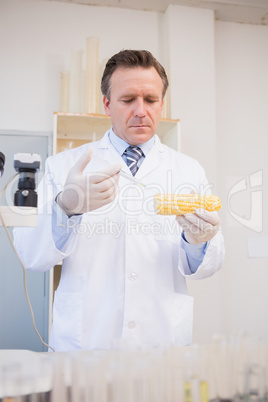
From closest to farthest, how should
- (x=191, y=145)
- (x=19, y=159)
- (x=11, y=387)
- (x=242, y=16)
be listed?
(x=11, y=387) < (x=19, y=159) < (x=191, y=145) < (x=242, y=16)

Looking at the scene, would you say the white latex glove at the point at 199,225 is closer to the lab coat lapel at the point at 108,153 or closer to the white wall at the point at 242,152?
the lab coat lapel at the point at 108,153

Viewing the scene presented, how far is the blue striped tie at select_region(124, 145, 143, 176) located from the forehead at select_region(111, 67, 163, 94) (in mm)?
199

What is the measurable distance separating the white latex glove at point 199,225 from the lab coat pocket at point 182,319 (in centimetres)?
19

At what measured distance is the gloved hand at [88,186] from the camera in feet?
2.98

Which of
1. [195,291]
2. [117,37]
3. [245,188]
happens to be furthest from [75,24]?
[195,291]

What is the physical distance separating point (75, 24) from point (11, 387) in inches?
99.5

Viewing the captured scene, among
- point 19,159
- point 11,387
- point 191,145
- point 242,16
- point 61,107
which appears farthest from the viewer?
point 242,16

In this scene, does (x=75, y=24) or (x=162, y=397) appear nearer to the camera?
(x=162, y=397)

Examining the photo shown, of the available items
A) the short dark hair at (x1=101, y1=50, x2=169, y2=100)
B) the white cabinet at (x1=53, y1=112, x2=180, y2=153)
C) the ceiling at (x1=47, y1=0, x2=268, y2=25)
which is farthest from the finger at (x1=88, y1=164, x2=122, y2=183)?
the ceiling at (x1=47, y1=0, x2=268, y2=25)

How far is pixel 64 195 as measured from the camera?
970 millimetres

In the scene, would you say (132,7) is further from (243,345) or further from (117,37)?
(243,345)

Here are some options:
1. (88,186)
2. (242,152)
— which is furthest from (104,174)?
(242,152)

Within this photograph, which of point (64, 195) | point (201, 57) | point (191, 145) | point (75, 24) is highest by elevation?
point (75, 24)

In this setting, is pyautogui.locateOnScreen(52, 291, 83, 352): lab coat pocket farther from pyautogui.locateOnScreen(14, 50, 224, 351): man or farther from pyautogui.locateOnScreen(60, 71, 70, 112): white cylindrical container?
pyautogui.locateOnScreen(60, 71, 70, 112): white cylindrical container
